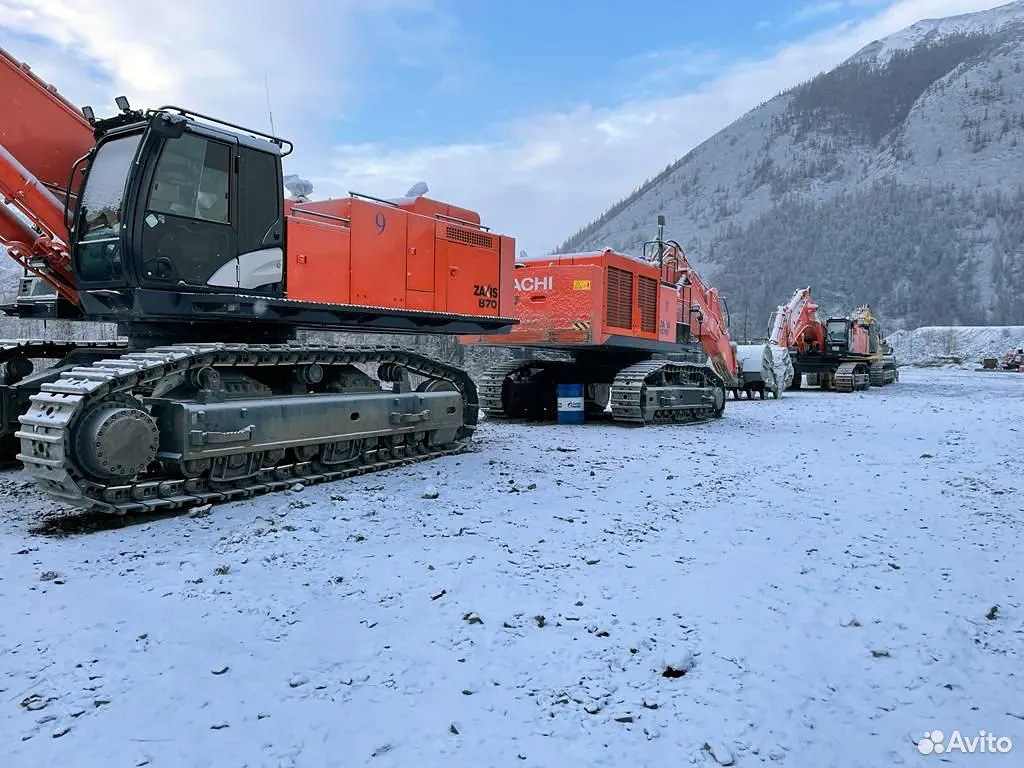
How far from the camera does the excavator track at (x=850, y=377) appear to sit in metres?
24.9

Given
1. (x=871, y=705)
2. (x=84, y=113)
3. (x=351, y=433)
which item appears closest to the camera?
(x=871, y=705)

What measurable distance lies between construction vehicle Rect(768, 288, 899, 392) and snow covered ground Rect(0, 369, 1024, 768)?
19.2m

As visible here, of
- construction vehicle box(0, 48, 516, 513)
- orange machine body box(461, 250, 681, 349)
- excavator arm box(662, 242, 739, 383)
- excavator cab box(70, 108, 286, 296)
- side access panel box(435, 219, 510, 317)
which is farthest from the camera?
excavator arm box(662, 242, 739, 383)

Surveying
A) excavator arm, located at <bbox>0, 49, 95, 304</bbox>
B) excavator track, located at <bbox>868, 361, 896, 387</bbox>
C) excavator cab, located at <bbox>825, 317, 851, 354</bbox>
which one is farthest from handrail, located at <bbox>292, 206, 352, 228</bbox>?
excavator track, located at <bbox>868, 361, 896, 387</bbox>

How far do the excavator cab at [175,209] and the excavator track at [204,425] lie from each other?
686mm

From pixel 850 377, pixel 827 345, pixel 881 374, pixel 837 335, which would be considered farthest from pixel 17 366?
pixel 881 374

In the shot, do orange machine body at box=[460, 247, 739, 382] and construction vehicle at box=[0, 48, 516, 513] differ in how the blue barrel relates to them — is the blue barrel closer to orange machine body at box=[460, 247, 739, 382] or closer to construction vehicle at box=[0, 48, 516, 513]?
orange machine body at box=[460, 247, 739, 382]

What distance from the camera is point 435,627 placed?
357cm

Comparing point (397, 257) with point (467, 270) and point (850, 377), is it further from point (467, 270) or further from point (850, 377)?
point (850, 377)

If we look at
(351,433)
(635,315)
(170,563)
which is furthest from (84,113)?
(635,315)

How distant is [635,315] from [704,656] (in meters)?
9.94

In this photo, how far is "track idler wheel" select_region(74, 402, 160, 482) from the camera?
5.23 meters

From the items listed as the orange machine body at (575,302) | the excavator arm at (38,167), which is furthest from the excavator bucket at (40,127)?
the orange machine body at (575,302)

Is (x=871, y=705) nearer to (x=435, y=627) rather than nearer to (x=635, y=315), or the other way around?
(x=435, y=627)
